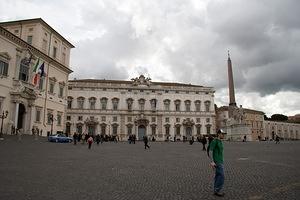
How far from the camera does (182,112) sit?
69.3 m

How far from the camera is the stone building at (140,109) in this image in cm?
6625

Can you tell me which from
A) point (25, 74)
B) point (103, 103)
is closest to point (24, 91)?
point (25, 74)

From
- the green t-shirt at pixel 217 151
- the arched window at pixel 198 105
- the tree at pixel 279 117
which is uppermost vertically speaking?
the tree at pixel 279 117

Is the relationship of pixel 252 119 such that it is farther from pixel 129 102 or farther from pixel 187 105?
pixel 129 102

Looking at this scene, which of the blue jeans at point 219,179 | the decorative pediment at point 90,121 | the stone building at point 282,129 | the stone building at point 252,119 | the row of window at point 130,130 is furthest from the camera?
the stone building at point 282,129

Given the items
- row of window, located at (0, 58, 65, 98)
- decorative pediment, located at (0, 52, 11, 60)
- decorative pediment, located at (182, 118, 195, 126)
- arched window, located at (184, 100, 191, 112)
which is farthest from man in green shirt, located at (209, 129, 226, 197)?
arched window, located at (184, 100, 191, 112)

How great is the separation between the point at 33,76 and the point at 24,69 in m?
1.45

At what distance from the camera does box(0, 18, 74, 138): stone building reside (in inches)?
1206

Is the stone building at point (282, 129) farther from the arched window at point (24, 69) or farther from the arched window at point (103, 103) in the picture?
the arched window at point (24, 69)

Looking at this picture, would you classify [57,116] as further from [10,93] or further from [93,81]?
[93,81]

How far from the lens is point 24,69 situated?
3344 cm

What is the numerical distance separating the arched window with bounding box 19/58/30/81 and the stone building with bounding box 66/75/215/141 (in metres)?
32.4

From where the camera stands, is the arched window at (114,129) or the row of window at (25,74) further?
the arched window at (114,129)

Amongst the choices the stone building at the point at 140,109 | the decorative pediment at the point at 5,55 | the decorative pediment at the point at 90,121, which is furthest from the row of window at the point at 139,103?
the decorative pediment at the point at 5,55
